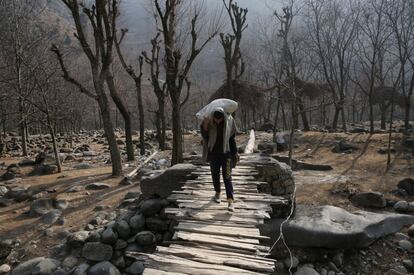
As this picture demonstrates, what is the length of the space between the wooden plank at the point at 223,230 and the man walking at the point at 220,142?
61 cm

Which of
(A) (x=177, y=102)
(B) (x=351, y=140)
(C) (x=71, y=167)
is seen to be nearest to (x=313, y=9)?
(B) (x=351, y=140)

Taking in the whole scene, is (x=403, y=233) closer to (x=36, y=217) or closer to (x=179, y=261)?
(x=179, y=261)

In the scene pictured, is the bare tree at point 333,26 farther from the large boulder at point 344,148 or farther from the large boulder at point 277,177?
the large boulder at point 277,177

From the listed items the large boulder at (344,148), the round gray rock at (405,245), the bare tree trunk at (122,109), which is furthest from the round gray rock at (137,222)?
the large boulder at (344,148)

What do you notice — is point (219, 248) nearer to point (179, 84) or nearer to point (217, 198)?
point (217, 198)

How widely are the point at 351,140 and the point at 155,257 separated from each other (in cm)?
1443

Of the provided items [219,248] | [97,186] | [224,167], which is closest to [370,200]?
[224,167]

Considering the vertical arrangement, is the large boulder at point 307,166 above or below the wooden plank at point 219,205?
below

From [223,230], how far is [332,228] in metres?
2.56

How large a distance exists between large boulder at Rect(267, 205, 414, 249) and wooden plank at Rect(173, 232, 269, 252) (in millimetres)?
1913

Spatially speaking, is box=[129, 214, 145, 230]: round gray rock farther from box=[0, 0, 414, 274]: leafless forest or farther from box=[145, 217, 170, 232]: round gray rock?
box=[0, 0, 414, 274]: leafless forest

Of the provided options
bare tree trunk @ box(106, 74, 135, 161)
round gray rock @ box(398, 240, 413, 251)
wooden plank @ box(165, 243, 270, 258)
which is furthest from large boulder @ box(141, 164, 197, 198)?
bare tree trunk @ box(106, 74, 135, 161)

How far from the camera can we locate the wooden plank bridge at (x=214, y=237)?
4.07m

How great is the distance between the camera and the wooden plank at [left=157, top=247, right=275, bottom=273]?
4055 millimetres
